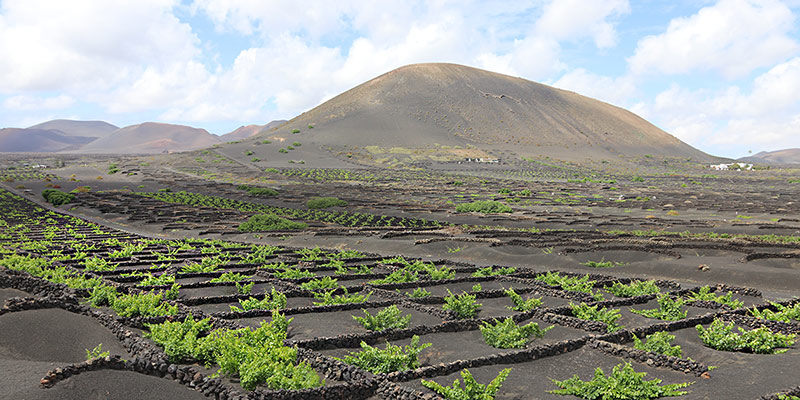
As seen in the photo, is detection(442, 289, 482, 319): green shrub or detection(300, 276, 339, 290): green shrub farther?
detection(300, 276, 339, 290): green shrub

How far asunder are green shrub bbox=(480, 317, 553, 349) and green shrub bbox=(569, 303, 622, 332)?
Result: 200 centimetres

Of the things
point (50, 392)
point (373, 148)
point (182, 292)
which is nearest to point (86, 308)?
point (182, 292)

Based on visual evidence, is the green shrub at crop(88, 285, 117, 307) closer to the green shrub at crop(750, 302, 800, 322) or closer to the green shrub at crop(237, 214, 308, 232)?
the green shrub at crop(750, 302, 800, 322)

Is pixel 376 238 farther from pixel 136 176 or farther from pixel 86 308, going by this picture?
pixel 136 176

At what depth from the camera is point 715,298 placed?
2012 centimetres

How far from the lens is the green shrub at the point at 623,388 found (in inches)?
436

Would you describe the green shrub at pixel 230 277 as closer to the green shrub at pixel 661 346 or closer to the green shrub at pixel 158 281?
the green shrub at pixel 158 281

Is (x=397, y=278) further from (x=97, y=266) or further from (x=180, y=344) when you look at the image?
(x=97, y=266)

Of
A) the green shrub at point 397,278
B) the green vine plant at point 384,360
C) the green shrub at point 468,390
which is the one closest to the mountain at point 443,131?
the green shrub at point 397,278

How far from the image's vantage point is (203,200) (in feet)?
229

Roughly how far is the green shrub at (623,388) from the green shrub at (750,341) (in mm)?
4189

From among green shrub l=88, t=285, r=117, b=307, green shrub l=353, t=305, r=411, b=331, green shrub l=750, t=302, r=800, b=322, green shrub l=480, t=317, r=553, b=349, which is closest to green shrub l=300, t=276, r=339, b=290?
green shrub l=353, t=305, r=411, b=331

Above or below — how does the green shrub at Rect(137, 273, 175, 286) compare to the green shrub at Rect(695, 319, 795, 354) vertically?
above

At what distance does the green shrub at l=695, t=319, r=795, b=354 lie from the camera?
14.6 m
